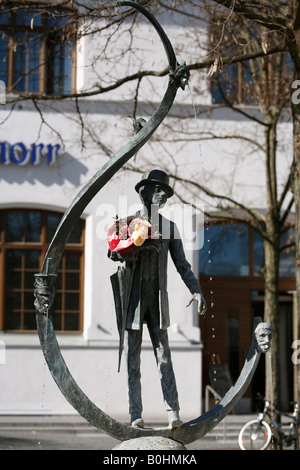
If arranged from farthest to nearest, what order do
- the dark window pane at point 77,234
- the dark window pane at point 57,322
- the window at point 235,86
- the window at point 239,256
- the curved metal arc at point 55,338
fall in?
the window at point 239,256 → the dark window pane at point 77,234 → the dark window pane at point 57,322 → the window at point 235,86 → the curved metal arc at point 55,338

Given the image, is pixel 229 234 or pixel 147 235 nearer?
pixel 147 235

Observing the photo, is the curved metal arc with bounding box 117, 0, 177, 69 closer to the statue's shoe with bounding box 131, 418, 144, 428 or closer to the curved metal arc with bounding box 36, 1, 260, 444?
the curved metal arc with bounding box 36, 1, 260, 444

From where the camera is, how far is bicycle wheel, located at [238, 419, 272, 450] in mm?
12797

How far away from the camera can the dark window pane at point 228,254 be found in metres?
18.2

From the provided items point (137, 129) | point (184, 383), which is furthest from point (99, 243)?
point (137, 129)

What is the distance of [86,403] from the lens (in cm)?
670

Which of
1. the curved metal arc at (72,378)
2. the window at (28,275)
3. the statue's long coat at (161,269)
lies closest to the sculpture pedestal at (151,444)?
the curved metal arc at (72,378)

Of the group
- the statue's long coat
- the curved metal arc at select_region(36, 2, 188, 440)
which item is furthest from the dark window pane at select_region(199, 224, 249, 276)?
the curved metal arc at select_region(36, 2, 188, 440)

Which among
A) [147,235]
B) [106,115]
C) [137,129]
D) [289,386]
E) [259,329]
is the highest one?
[106,115]

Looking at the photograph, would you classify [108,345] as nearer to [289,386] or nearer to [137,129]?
[289,386]

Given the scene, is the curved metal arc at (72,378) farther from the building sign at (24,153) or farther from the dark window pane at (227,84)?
the building sign at (24,153)

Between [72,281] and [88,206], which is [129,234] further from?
[72,281]

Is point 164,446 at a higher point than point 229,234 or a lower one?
lower
